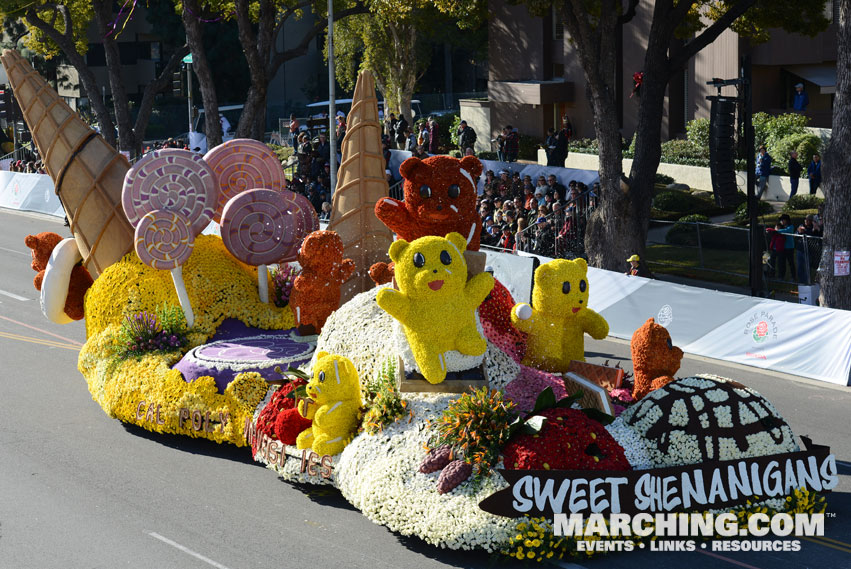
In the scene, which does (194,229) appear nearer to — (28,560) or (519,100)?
(28,560)

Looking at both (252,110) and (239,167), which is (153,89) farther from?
(239,167)

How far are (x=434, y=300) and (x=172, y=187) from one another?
5707 millimetres

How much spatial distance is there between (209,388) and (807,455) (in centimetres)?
793

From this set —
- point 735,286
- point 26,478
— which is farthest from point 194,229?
point 735,286

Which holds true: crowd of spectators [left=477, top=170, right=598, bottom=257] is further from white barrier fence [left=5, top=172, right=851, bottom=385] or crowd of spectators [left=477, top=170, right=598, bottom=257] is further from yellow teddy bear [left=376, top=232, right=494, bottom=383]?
yellow teddy bear [left=376, top=232, right=494, bottom=383]

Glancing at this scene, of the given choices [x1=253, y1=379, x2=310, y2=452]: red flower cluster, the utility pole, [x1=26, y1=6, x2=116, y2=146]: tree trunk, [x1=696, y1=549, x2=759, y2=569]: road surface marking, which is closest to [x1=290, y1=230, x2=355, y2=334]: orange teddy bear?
[x1=253, y1=379, x2=310, y2=452]: red flower cluster

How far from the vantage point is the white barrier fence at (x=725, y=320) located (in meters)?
17.9

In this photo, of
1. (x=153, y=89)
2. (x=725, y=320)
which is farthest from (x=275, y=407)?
(x=153, y=89)

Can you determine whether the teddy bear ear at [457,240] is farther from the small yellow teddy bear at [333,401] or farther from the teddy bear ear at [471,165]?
the small yellow teddy bear at [333,401]

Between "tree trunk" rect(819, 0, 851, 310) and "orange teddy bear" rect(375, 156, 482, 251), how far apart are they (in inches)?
357

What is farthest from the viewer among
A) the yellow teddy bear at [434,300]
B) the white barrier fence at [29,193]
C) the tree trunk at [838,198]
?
the white barrier fence at [29,193]

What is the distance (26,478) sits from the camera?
579 inches

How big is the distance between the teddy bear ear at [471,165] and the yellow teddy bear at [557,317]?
5.07ft

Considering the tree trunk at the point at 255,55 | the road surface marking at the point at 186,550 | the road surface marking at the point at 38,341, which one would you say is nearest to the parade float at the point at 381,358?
the road surface marking at the point at 186,550
